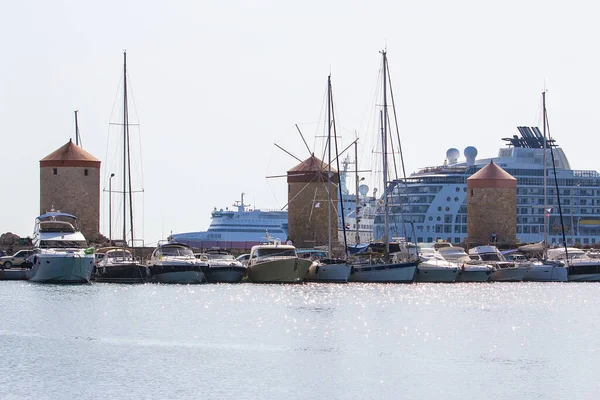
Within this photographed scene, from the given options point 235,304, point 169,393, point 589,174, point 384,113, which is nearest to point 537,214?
point 589,174

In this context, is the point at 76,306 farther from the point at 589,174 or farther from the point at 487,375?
the point at 589,174

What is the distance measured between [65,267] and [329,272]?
1228 cm

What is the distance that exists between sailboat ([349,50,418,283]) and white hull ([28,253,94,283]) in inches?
482

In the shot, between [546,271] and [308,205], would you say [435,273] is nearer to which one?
[546,271]

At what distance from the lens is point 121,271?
5866 centimetres

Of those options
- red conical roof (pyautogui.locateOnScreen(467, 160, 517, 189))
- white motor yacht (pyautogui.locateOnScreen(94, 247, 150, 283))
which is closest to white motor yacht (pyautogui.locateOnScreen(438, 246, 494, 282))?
white motor yacht (pyautogui.locateOnScreen(94, 247, 150, 283))

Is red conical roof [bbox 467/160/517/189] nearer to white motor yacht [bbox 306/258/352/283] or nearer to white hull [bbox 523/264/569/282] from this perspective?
Result: white hull [bbox 523/264/569/282]

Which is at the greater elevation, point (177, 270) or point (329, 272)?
point (177, 270)

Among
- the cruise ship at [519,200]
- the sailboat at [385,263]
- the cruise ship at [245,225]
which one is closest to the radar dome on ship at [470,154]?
the cruise ship at [519,200]

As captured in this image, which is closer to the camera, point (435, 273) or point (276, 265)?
point (276, 265)

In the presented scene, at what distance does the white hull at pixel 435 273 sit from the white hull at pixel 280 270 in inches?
229

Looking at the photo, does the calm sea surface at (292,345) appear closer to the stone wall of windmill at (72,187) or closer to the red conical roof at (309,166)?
the stone wall of windmill at (72,187)

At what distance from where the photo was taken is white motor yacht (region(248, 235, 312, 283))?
59.9m

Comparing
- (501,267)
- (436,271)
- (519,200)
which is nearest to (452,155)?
(519,200)
